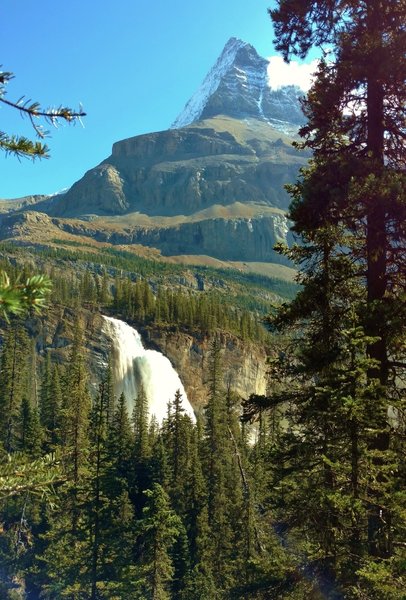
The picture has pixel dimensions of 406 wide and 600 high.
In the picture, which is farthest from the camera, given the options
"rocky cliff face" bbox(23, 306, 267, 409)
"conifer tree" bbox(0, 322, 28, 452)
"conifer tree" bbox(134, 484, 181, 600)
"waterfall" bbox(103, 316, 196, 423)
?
"waterfall" bbox(103, 316, 196, 423)

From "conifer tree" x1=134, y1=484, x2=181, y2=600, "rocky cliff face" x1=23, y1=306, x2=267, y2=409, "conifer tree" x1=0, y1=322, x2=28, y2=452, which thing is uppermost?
"rocky cliff face" x1=23, y1=306, x2=267, y2=409

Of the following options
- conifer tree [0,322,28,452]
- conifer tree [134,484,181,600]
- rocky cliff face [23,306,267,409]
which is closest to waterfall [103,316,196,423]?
rocky cliff face [23,306,267,409]

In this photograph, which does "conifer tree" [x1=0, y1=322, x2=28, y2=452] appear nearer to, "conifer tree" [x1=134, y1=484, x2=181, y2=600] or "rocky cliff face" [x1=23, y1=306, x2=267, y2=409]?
"rocky cliff face" [x1=23, y1=306, x2=267, y2=409]

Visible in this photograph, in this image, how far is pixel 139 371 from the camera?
8469 centimetres

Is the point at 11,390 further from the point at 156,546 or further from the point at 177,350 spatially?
the point at 177,350

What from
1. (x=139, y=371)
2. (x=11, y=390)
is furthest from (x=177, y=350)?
(x=11, y=390)

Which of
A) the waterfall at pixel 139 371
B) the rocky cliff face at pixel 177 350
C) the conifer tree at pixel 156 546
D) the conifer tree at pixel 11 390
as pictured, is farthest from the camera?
the waterfall at pixel 139 371

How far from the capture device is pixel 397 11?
31.6 ft

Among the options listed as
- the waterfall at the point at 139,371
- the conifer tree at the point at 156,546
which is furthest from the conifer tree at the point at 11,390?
the conifer tree at the point at 156,546

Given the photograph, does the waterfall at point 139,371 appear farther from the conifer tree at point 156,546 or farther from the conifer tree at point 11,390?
the conifer tree at point 156,546

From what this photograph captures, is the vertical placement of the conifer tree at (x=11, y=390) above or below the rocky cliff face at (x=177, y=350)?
below

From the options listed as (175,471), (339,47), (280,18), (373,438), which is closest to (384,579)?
(373,438)

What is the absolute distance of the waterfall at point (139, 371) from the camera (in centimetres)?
8188

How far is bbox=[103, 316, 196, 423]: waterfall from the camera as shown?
81.9 meters
